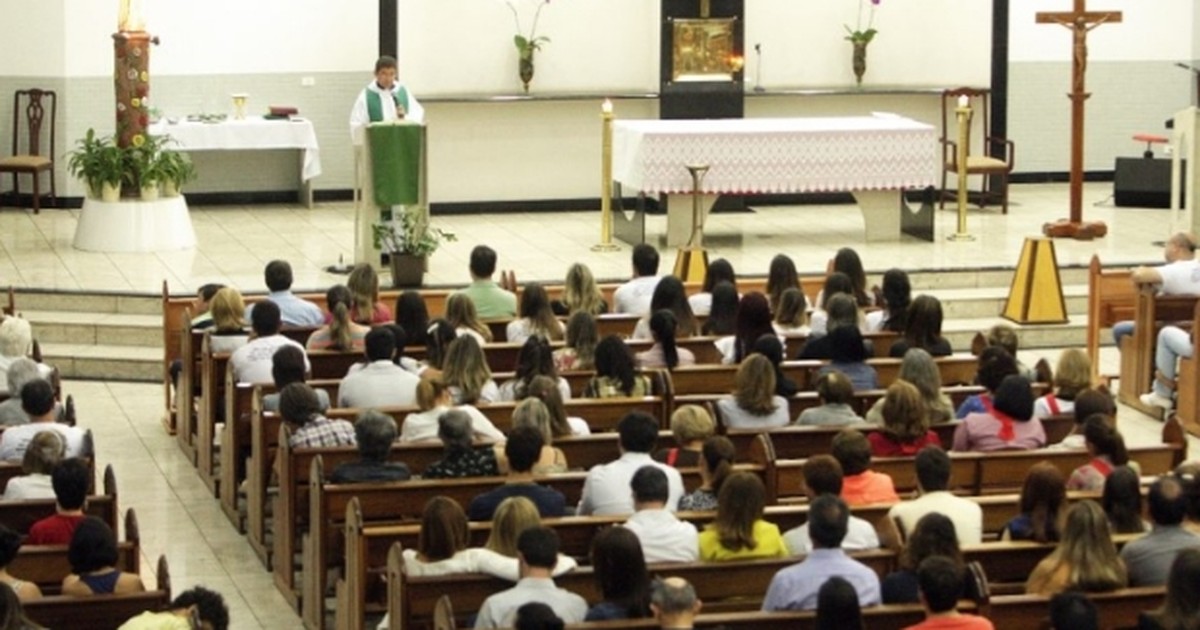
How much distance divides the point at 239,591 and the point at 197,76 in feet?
33.2

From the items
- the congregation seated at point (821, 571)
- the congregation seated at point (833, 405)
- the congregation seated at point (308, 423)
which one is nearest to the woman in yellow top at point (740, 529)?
the congregation seated at point (821, 571)

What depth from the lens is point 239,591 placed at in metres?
10.3

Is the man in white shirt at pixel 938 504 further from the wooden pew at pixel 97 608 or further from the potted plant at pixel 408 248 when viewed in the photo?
the potted plant at pixel 408 248

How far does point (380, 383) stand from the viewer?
1075cm

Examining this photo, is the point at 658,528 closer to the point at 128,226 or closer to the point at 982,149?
the point at 128,226

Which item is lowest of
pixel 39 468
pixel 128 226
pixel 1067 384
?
pixel 39 468

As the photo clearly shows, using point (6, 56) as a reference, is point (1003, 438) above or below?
below

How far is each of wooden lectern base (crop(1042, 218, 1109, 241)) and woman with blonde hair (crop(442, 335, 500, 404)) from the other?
8.74 metres

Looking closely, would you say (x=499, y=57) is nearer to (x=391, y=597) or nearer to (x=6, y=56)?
(x=6, y=56)

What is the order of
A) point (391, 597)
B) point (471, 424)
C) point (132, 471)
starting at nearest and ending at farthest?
1. point (391, 597)
2. point (471, 424)
3. point (132, 471)

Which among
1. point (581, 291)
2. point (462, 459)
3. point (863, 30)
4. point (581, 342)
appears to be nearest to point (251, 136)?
point (863, 30)

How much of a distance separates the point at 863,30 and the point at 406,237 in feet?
21.5

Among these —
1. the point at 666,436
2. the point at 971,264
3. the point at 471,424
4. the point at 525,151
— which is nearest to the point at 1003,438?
the point at 666,436

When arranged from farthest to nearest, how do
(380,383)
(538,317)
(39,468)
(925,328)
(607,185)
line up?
1. (607,185)
2. (538,317)
3. (925,328)
4. (380,383)
5. (39,468)
